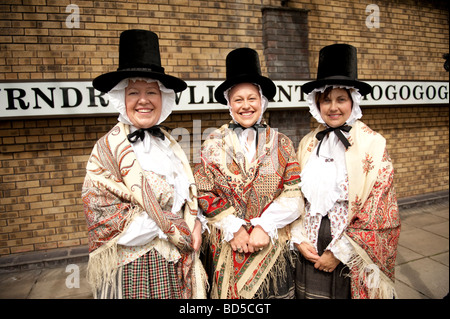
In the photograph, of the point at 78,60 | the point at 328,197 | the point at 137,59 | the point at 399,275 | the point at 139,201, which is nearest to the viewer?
the point at 139,201

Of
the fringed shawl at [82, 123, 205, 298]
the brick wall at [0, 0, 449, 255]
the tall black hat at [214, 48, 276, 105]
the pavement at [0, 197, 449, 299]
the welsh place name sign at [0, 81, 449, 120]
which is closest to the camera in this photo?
the fringed shawl at [82, 123, 205, 298]

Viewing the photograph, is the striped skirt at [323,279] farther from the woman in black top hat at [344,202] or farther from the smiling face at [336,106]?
the smiling face at [336,106]

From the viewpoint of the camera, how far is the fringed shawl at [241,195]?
1.99 meters

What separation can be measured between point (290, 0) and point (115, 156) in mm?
3982

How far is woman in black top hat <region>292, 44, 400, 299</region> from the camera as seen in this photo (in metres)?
1.91

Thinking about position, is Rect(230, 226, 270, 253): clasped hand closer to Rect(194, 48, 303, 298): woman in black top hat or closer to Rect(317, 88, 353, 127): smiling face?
Rect(194, 48, 303, 298): woman in black top hat

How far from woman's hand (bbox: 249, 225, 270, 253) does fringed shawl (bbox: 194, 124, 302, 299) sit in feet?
0.35

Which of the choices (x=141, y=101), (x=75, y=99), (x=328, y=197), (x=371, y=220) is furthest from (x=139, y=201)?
(x=75, y=99)

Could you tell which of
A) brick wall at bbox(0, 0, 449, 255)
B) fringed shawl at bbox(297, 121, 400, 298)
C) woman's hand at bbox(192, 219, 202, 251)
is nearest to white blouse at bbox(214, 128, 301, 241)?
woman's hand at bbox(192, 219, 202, 251)

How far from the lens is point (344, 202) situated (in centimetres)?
199

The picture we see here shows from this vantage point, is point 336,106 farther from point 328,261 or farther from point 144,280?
point 144,280

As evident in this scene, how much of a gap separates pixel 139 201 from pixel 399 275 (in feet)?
10.9

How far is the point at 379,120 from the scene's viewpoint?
536 centimetres

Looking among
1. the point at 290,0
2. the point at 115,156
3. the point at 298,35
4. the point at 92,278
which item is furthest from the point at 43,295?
the point at 290,0
